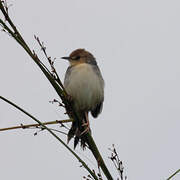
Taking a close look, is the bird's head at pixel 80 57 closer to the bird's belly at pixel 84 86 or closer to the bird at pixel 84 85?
the bird at pixel 84 85

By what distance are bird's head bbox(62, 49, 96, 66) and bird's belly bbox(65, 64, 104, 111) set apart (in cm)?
39

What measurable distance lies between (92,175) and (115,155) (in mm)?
607

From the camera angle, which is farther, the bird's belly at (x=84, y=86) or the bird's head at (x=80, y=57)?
the bird's head at (x=80, y=57)

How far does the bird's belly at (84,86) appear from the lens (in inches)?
244

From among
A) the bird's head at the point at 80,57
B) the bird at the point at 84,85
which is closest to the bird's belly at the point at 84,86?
the bird at the point at 84,85

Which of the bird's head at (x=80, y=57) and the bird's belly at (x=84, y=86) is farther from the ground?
the bird's head at (x=80, y=57)

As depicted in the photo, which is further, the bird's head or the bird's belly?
the bird's head

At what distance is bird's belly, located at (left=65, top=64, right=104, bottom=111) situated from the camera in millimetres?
6207

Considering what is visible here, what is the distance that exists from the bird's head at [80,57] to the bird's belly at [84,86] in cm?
39

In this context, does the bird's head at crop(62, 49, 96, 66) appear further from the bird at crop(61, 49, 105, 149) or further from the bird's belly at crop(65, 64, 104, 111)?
the bird's belly at crop(65, 64, 104, 111)

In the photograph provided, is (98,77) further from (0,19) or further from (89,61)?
(0,19)

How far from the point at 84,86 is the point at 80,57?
3.09 feet

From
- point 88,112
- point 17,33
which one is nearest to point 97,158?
point 17,33

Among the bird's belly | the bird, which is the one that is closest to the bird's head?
the bird
